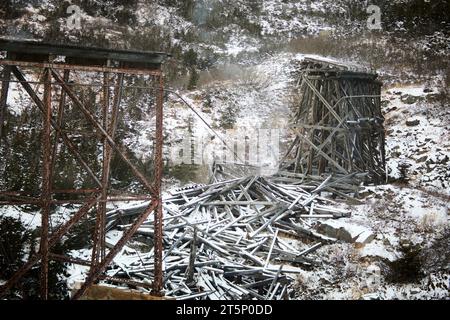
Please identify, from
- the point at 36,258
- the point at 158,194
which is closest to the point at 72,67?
the point at 158,194

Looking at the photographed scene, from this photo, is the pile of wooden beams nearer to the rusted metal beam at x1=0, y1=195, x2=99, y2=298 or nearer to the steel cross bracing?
the steel cross bracing

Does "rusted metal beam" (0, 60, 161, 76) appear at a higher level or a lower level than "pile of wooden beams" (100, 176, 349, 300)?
higher

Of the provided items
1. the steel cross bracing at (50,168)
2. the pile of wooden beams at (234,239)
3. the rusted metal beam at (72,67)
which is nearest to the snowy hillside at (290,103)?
the pile of wooden beams at (234,239)

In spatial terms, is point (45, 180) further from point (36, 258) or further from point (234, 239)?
point (234, 239)

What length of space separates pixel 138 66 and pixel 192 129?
15.3 ft

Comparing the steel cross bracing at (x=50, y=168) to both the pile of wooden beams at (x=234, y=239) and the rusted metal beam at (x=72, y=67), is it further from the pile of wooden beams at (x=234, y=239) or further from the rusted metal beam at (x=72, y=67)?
the pile of wooden beams at (x=234, y=239)

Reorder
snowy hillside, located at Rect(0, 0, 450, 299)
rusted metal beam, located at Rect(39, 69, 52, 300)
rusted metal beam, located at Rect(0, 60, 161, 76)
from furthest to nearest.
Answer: snowy hillside, located at Rect(0, 0, 450, 299), rusted metal beam, located at Rect(39, 69, 52, 300), rusted metal beam, located at Rect(0, 60, 161, 76)

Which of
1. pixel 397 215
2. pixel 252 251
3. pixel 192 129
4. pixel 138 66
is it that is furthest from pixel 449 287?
pixel 192 129

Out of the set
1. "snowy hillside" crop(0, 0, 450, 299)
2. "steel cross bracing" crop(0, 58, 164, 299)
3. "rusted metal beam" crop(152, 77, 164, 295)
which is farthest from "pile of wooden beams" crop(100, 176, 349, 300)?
"steel cross bracing" crop(0, 58, 164, 299)

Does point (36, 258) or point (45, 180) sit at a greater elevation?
point (45, 180)

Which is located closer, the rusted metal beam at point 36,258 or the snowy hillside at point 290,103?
the rusted metal beam at point 36,258

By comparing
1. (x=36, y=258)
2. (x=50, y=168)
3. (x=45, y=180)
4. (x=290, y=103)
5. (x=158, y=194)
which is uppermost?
(x=290, y=103)

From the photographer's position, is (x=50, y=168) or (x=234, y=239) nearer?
(x=50, y=168)

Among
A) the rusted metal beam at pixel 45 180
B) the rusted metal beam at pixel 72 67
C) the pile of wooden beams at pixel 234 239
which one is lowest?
the pile of wooden beams at pixel 234 239
